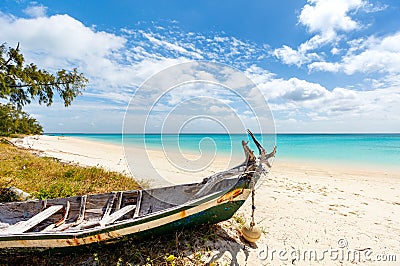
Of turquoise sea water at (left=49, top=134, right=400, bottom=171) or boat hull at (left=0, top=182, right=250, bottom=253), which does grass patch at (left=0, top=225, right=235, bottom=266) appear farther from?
turquoise sea water at (left=49, top=134, right=400, bottom=171)

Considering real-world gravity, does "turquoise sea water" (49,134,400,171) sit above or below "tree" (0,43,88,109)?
below

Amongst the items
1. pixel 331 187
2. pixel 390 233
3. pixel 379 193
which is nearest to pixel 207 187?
pixel 390 233

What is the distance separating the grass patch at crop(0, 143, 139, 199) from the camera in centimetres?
571

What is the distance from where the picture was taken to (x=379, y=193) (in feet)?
27.5

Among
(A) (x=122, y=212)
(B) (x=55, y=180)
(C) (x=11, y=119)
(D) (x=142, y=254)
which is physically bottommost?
(D) (x=142, y=254)

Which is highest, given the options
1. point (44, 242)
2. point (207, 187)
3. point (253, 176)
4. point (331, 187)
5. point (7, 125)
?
point (7, 125)

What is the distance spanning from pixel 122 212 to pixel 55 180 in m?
4.01

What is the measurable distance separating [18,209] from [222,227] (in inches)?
153

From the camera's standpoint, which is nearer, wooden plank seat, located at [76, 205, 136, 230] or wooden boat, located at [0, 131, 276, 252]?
wooden boat, located at [0, 131, 276, 252]

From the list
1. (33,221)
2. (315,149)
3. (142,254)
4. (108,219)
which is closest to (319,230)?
(142,254)

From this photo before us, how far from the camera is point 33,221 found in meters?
3.68

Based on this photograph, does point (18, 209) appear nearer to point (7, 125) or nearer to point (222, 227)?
point (7, 125)

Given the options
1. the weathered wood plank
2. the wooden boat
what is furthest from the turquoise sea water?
the weathered wood plank

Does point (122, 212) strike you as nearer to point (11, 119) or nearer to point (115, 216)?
point (115, 216)
